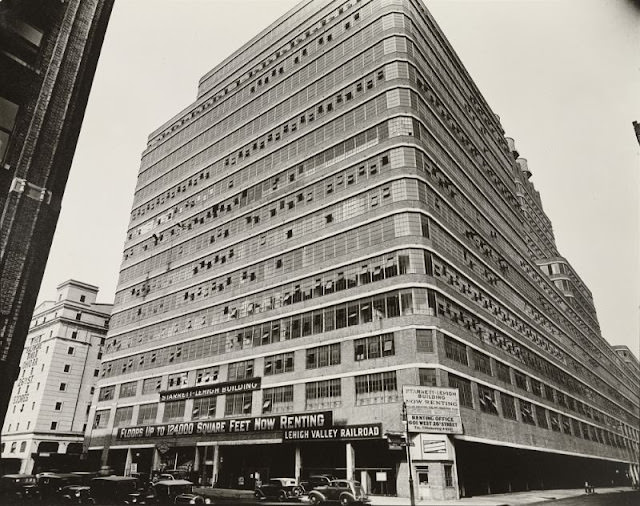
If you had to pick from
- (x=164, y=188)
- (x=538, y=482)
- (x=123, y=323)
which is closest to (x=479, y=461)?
(x=538, y=482)

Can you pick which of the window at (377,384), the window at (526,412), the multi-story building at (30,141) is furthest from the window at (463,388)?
the multi-story building at (30,141)

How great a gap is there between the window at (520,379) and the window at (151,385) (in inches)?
1567

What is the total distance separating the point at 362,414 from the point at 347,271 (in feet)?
40.2

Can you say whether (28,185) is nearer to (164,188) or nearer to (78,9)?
(78,9)

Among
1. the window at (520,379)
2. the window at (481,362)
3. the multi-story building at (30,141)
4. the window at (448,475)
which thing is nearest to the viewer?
the multi-story building at (30,141)

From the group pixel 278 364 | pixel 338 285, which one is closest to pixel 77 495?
pixel 278 364

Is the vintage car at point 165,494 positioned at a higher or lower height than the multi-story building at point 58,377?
lower

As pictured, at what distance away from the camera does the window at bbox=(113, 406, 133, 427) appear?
5616cm

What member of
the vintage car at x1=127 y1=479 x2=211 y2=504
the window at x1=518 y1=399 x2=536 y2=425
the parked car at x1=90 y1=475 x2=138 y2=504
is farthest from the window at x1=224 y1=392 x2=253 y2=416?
the window at x1=518 y1=399 x2=536 y2=425

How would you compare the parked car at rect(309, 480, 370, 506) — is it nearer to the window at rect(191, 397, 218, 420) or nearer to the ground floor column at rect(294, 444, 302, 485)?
the ground floor column at rect(294, 444, 302, 485)

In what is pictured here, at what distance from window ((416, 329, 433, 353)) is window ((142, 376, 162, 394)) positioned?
33.9 m

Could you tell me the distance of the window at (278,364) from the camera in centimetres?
4259

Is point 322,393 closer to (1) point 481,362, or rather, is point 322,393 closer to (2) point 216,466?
(2) point 216,466

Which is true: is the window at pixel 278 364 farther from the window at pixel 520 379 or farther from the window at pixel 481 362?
the window at pixel 520 379
